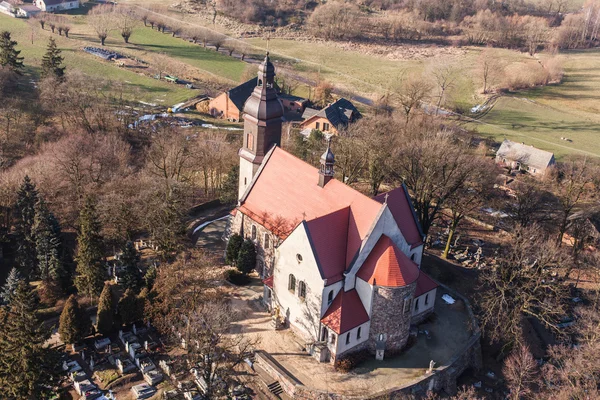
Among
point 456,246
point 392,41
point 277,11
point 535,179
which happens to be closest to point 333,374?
point 456,246

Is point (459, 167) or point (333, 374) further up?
point (459, 167)

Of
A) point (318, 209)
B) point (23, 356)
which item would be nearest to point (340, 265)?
point (318, 209)

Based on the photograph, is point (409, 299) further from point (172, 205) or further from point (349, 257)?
point (172, 205)

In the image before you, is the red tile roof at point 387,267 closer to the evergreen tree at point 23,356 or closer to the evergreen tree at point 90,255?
the evergreen tree at point 90,255

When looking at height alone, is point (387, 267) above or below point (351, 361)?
above

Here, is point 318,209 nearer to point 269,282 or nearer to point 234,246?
point 269,282
